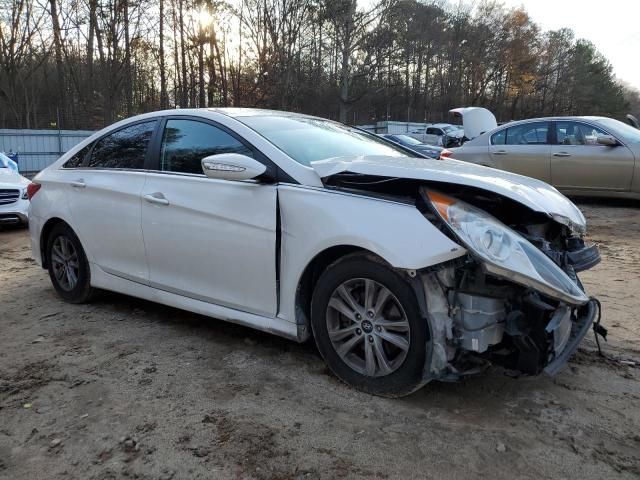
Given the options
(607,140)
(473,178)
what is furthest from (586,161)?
(473,178)

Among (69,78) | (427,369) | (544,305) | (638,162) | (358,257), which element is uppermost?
(69,78)

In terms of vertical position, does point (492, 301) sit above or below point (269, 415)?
above

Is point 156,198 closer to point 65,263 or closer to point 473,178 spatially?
point 65,263

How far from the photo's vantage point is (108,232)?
426 cm

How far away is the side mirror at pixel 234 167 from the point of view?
3170 millimetres

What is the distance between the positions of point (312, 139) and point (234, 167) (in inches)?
28.9

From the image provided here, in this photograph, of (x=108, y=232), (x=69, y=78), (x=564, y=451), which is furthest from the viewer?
(x=69, y=78)

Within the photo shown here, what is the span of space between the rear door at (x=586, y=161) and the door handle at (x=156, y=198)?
748 centimetres

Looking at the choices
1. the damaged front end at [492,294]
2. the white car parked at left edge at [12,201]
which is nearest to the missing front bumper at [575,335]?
the damaged front end at [492,294]

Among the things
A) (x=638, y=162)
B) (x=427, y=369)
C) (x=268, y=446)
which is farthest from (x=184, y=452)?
(x=638, y=162)

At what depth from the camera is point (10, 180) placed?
31.3 ft

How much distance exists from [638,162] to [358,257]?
7.28 m

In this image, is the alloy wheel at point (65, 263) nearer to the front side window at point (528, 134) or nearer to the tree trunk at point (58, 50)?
the front side window at point (528, 134)

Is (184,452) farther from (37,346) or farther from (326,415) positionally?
(37,346)
